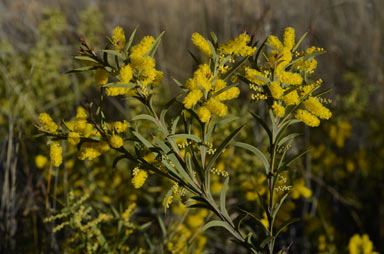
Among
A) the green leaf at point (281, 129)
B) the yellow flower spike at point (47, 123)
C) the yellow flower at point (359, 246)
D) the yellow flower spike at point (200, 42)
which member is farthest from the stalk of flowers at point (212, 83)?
the yellow flower at point (359, 246)

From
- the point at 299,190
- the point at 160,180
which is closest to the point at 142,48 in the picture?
the point at 299,190

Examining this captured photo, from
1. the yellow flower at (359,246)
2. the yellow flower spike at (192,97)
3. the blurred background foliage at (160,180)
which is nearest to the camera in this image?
the yellow flower spike at (192,97)

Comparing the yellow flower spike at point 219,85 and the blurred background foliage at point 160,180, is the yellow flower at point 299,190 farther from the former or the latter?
the yellow flower spike at point 219,85

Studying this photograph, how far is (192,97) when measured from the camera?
533 millimetres

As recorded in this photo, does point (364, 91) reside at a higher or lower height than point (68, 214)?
higher

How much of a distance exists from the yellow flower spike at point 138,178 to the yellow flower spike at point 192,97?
141 mm

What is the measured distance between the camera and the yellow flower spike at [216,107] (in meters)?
0.54

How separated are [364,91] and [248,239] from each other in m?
1.86

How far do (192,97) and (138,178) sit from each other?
16 centimetres

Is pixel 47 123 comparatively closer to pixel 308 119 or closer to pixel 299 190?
pixel 308 119

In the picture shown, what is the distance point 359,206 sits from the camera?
1.75 meters

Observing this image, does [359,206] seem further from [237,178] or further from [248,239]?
[248,239]

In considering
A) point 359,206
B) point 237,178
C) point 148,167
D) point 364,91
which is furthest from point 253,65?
point 364,91

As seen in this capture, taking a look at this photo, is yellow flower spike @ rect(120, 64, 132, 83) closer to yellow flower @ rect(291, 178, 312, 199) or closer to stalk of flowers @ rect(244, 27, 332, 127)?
stalk of flowers @ rect(244, 27, 332, 127)
